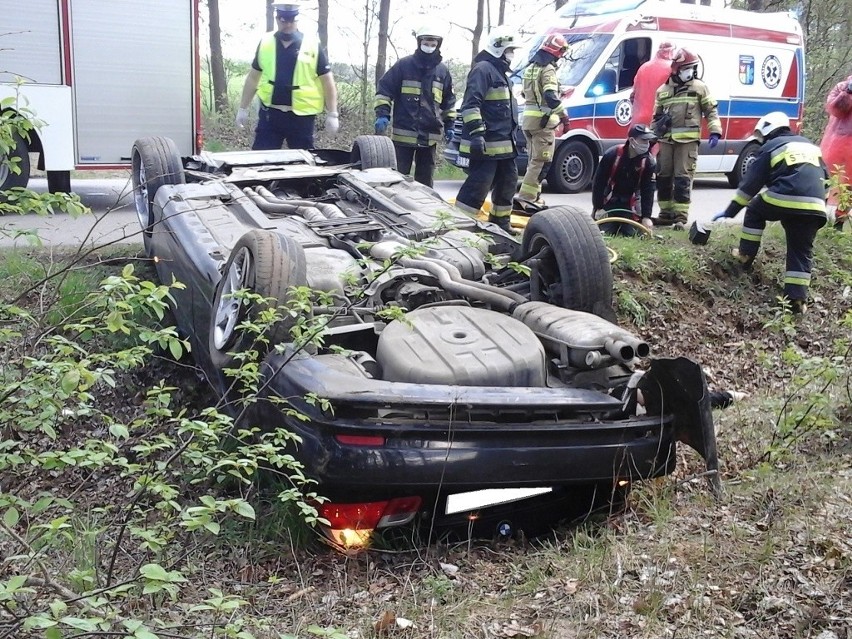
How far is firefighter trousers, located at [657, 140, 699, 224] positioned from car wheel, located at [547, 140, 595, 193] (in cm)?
280

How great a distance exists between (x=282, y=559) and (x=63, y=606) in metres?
1.57

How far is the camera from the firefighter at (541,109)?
797 centimetres

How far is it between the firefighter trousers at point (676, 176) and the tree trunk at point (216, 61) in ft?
33.2

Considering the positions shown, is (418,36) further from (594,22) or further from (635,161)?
(594,22)

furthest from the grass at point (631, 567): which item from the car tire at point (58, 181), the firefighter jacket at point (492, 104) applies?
the car tire at point (58, 181)

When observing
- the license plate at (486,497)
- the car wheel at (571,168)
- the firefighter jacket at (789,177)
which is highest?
the firefighter jacket at (789,177)

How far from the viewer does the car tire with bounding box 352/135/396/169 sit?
6.20m

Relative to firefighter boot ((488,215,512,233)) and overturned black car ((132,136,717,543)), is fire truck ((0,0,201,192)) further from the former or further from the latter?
overturned black car ((132,136,717,543))

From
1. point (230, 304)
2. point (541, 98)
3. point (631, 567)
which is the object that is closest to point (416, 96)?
point (541, 98)

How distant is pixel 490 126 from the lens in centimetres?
750

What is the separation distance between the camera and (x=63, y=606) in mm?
1808

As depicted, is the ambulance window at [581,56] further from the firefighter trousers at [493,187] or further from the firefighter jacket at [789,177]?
the firefighter jacket at [789,177]

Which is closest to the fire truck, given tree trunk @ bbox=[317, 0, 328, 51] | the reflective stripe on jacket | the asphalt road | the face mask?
the asphalt road

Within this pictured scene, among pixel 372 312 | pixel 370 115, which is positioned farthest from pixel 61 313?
pixel 370 115
